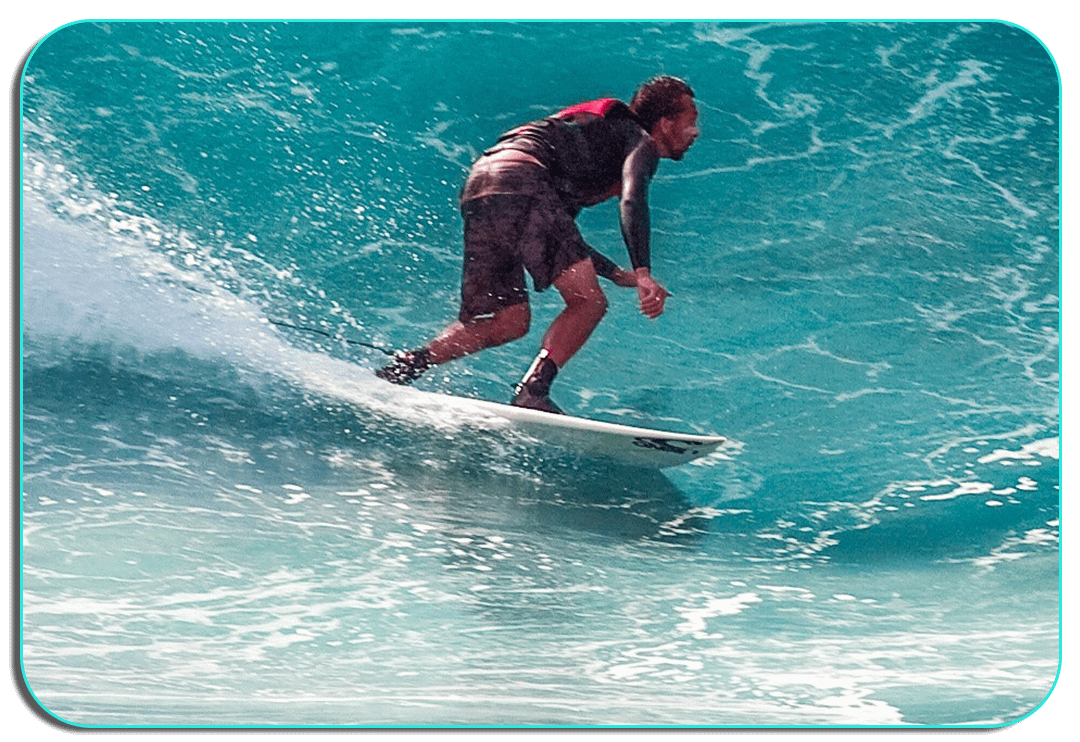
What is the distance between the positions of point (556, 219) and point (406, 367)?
55cm

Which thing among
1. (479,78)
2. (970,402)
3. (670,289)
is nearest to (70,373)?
(479,78)

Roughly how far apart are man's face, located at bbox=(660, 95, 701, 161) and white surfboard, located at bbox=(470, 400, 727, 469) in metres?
0.74

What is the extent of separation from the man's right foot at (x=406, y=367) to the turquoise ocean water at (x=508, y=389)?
0.11 feet

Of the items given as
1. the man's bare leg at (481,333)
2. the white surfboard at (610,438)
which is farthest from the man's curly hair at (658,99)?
the white surfboard at (610,438)

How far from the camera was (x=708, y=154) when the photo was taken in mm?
4160

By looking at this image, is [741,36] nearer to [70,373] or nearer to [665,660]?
[665,660]

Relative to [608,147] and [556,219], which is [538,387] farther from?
[608,147]

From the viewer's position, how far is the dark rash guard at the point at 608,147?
4156 mm

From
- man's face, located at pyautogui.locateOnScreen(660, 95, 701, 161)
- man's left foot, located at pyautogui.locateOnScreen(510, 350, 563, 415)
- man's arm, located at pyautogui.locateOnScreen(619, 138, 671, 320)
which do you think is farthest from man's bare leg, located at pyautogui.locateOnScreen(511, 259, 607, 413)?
man's face, located at pyautogui.locateOnScreen(660, 95, 701, 161)

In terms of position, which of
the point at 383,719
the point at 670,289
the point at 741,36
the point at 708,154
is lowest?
the point at 383,719

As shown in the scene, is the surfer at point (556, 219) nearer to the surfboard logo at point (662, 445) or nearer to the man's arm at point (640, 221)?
the man's arm at point (640, 221)

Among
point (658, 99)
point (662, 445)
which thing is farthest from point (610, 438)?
point (658, 99)

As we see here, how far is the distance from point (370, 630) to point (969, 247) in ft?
6.09

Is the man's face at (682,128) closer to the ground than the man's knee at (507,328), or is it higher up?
higher up
